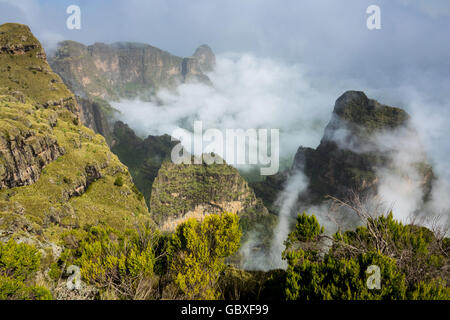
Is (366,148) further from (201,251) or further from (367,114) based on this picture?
(201,251)

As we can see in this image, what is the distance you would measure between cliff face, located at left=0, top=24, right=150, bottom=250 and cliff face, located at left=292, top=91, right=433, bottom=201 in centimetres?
14906

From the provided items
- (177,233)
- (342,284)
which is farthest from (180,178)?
(342,284)

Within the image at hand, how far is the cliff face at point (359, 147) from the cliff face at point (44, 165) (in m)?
149

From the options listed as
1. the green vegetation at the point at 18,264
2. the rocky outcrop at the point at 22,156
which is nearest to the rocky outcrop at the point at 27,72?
the rocky outcrop at the point at 22,156

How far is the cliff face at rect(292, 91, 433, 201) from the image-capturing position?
157 meters

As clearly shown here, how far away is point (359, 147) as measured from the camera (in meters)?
161

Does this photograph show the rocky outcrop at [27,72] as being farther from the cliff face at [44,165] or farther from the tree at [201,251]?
the tree at [201,251]

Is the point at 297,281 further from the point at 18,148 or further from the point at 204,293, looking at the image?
the point at 18,148

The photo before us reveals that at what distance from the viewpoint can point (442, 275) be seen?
45.3 feet

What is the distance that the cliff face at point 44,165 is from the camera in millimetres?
37719

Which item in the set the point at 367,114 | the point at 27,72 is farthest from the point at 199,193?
the point at 367,114

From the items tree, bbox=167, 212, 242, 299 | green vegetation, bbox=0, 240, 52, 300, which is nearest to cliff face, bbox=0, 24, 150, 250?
green vegetation, bbox=0, 240, 52, 300

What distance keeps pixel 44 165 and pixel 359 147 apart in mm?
177500
